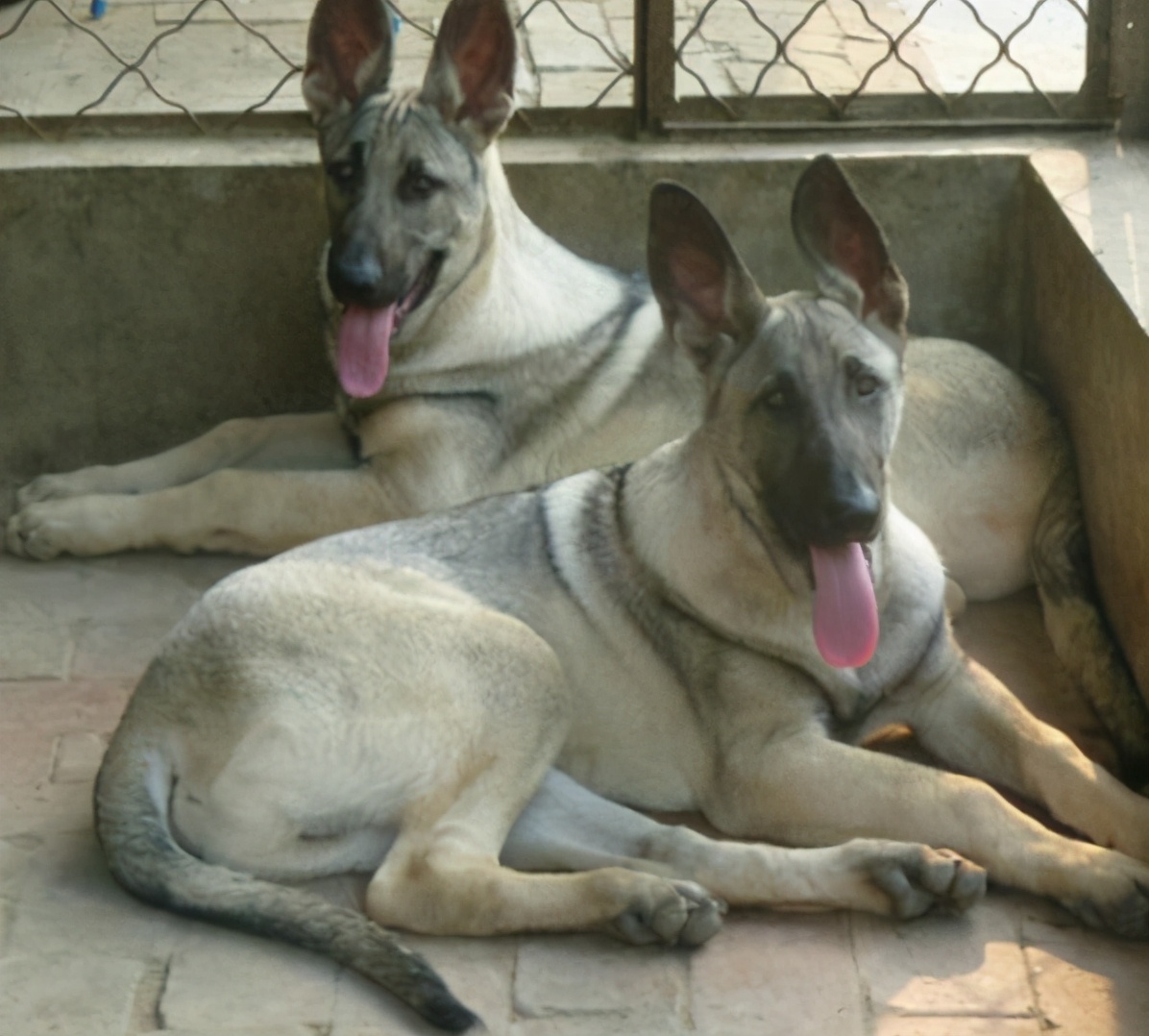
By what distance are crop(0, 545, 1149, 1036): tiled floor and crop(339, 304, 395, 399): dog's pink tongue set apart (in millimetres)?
1644

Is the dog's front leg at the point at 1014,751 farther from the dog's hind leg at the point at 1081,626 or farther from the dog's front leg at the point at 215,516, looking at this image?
the dog's front leg at the point at 215,516

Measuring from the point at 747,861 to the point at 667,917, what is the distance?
282 mm

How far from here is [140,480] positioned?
6.12 metres

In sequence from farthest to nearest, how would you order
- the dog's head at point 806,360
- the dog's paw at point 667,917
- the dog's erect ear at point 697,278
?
the dog's erect ear at point 697,278
the dog's head at point 806,360
the dog's paw at point 667,917

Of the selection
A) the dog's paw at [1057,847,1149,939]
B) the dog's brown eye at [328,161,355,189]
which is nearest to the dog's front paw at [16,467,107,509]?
the dog's brown eye at [328,161,355,189]

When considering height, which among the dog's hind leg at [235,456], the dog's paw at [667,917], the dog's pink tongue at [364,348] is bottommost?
the dog's hind leg at [235,456]

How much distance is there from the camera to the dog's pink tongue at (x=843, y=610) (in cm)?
423

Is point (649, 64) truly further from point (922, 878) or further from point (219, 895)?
point (219, 895)

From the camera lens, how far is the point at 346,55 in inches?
217

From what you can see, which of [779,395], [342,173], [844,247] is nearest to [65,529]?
[342,173]

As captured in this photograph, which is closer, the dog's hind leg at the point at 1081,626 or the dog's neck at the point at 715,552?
the dog's neck at the point at 715,552

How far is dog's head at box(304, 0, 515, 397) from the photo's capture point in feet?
17.5

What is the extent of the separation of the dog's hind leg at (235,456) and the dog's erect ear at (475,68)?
1.20 meters

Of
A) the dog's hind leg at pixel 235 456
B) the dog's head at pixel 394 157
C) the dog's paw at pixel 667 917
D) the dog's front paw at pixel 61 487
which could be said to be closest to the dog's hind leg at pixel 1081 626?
the dog's paw at pixel 667 917
